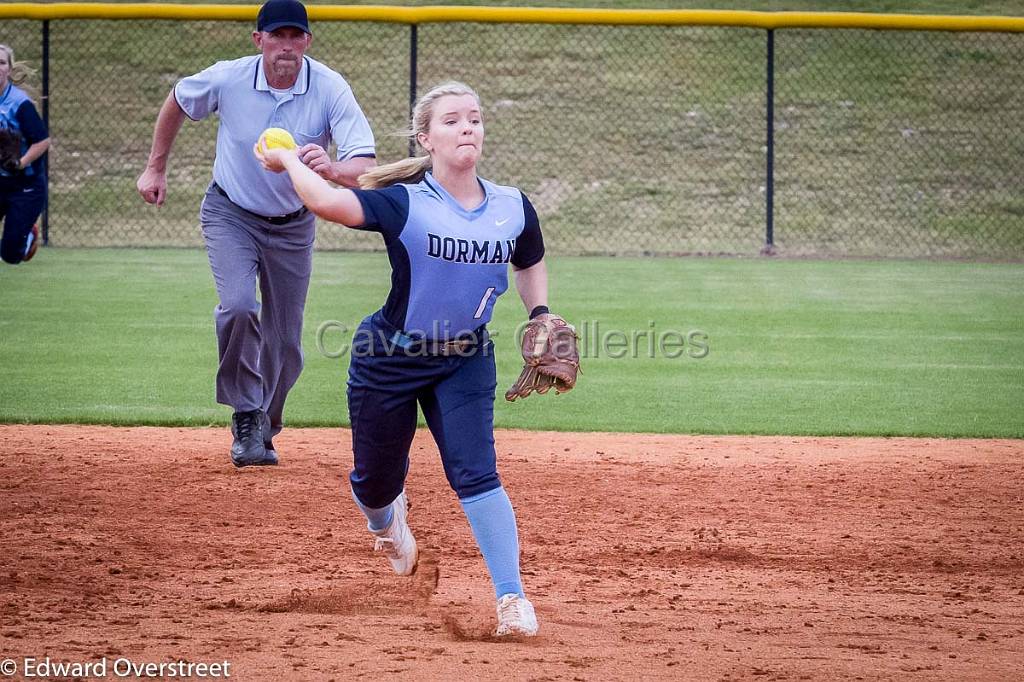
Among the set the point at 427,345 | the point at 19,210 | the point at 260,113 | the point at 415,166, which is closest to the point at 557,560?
the point at 427,345

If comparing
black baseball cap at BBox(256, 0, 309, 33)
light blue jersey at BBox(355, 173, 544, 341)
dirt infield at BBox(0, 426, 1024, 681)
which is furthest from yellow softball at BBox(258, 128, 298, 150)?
black baseball cap at BBox(256, 0, 309, 33)

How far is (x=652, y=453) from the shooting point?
668 cm

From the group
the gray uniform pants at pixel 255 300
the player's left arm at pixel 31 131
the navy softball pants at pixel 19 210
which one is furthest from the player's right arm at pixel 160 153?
the navy softball pants at pixel 19 210

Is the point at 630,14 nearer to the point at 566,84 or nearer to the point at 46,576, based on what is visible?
the point at 566,84

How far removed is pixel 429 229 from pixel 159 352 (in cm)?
571

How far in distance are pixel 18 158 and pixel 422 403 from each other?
24.6ft

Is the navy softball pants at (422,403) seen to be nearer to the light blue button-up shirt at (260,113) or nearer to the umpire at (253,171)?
the umpire at (253,171)

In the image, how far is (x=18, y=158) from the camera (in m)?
10.3

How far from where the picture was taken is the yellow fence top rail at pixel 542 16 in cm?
1388

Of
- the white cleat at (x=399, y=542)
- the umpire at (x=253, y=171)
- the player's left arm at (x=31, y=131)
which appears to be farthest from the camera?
the player's left arm at (x=31, y=131)

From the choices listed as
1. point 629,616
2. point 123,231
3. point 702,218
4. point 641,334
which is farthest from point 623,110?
point 629,616

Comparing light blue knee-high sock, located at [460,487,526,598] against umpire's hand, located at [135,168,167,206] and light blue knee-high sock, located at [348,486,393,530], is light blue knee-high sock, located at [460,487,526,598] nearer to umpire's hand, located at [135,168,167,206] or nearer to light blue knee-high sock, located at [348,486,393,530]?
light blue knee-high sock, located at [348,486,393,530]

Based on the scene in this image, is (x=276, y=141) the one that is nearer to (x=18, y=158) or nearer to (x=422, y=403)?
(x=422, y=403)

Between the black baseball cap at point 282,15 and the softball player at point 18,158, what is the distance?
16.3ft
